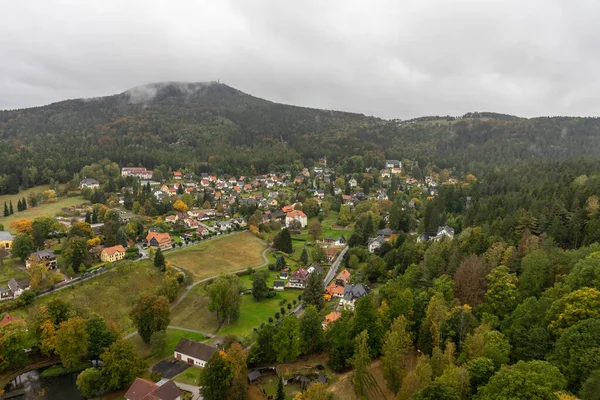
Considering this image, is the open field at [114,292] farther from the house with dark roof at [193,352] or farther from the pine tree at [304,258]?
the pine tree at [304,258]

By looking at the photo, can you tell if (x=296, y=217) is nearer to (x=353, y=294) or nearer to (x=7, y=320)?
(x=353, y=294)

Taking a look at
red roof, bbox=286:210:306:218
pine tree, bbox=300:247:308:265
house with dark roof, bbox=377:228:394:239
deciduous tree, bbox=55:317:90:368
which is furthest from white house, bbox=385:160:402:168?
deciduous tree, bbox=55:317:90:368

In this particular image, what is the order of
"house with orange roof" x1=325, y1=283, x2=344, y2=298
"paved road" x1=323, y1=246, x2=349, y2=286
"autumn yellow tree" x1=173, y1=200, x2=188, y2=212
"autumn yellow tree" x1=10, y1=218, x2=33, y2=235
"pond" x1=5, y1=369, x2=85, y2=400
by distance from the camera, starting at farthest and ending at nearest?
"autumn yellow tree" x1=173, y1=200, x2=188, y2=212
"autumn yellow tree" x1=10, y1=218, x2=33, y2=235
"paved road" x1=323, y1=246, x2=349, y2=286
"house with orange roof" x1=325, y1=283, x2=344, y2=298
"pond" x1=5, y1=369, x2=85, y2=400

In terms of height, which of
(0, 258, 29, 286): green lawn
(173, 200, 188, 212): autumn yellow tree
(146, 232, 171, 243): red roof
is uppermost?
(173, 200, 188, 212): autumn yellow tree

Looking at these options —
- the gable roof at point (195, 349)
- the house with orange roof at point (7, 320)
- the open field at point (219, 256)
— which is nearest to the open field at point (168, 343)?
the gable roof at point (195, 349)

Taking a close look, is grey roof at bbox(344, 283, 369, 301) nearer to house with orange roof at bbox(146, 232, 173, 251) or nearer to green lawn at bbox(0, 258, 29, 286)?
house with orange roof at bbox(146, 232, 173, 251)

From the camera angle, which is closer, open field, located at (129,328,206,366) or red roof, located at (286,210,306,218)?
open field, located at (129,328,206,366)

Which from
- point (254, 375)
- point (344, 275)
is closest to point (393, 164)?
point (344, 275)
